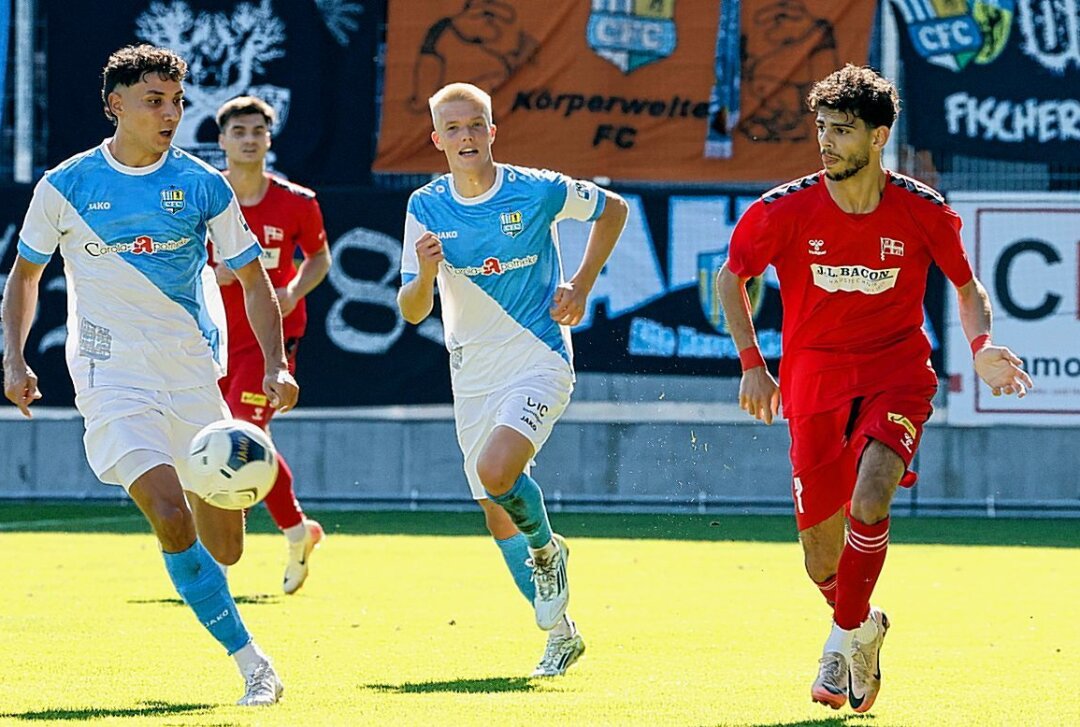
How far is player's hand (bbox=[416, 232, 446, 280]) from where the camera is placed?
301 inches

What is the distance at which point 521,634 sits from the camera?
356 inches

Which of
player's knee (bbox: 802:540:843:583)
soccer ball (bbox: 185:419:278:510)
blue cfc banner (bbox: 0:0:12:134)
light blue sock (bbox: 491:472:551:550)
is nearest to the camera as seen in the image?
soccer ball (bbox: 185:419:278:510)

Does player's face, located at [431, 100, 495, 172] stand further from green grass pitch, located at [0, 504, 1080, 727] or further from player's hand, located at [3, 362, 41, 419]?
green grass pitch, located at [0, 504, 1080, 727]

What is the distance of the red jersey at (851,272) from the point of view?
276 inches

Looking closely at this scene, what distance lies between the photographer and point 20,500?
17781mm

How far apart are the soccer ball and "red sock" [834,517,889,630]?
197cm

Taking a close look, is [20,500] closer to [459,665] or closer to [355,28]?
[355,28]

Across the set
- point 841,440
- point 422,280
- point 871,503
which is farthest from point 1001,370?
point 422,280

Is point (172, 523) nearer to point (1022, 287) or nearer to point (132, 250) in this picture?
point (132, 250)

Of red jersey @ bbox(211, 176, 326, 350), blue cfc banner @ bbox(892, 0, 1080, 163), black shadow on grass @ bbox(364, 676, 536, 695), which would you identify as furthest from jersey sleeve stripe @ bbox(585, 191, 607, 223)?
blue cfc banner @ bbox(892, 0, 1080, 163)

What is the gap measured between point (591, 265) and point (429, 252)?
2.53 ft

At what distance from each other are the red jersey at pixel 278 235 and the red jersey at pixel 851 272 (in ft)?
15.2

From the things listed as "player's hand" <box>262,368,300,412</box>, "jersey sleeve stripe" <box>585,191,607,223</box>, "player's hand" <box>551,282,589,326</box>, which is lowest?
"player's hand" <box>262,368,300,412</box>

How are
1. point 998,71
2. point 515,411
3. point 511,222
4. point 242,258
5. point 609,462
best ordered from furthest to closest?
1. point 609,462
2. point 998,71
3. point 511,222
4. point 515,411
5. point 242,258
